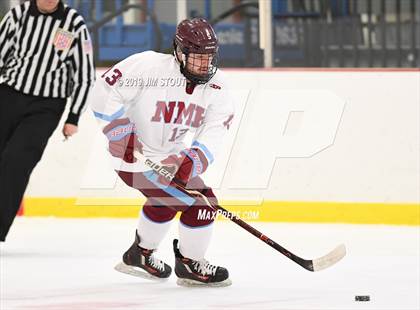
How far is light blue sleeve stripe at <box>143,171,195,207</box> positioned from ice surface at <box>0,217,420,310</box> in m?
0.29

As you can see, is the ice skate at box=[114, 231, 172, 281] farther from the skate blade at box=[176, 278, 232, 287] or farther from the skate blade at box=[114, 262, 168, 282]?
the skate blade at box=[176, 278, 232, 287]

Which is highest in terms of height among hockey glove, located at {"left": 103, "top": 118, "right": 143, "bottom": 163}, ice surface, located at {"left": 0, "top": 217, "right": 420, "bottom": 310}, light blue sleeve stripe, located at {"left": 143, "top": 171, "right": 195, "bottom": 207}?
hockey glove, located at {"left": 103, "top": 118, "right": 143, "bottom": 163}

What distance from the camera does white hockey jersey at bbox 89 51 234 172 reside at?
3.64 meters

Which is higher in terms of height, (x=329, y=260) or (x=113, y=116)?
(x=113, y=116)

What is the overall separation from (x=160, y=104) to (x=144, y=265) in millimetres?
543

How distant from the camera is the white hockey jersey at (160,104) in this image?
12.0 feet

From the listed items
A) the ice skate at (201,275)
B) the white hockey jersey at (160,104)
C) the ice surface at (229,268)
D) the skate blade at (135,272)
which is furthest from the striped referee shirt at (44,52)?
the ice skate at (201,275)

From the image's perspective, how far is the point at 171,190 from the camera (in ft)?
12.0

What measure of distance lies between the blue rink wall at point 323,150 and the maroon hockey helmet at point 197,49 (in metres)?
1.92

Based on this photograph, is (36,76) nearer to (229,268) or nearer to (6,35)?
(6,35)

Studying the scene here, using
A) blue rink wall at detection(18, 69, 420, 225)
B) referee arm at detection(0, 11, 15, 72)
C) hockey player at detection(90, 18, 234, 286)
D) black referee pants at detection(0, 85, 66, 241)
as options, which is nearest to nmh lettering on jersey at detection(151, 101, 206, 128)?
hockey player at detection(90, 18, 234, 286)

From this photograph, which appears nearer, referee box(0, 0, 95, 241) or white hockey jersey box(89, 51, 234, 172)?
white hockey jersey box(89, 51, 234, 172)

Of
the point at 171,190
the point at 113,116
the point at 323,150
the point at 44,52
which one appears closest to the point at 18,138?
the point at 44,52

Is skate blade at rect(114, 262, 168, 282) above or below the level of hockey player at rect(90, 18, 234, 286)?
below
